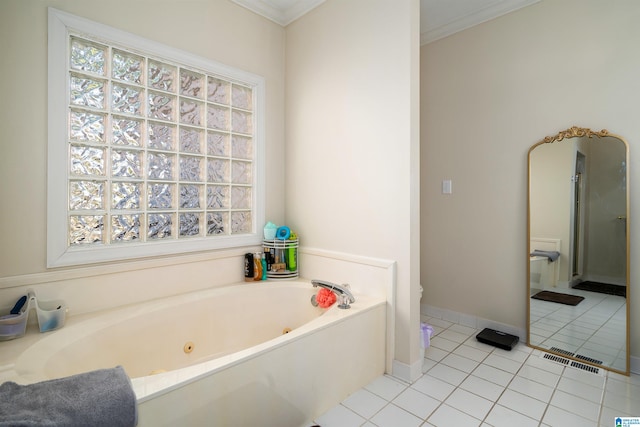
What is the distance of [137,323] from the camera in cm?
168

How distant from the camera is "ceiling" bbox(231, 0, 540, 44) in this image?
2346mm

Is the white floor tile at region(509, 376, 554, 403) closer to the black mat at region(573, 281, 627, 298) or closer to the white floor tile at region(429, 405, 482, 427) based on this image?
the white floor tile at region(429, 405, 482, 427)

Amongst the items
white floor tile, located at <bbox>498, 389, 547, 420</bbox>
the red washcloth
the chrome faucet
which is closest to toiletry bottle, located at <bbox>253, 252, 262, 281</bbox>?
the red washcloth

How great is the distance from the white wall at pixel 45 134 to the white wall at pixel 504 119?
171 centimetres

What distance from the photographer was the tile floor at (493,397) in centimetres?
152

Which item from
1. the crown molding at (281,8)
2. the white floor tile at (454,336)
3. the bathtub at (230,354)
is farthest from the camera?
the white floor tile at (454,336)

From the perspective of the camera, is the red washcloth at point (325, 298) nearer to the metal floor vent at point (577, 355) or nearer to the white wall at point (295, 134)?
the white wall at point (295, 134)

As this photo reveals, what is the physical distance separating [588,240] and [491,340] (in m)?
0.93

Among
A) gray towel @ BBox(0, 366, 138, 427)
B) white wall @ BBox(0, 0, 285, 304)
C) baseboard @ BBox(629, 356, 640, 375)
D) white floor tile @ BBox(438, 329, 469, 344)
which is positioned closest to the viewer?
gray towel @ BBox(0, 366, 138, 427)

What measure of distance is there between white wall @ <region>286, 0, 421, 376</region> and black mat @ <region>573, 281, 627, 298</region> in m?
1.19

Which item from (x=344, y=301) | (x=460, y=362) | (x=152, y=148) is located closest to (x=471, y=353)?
(x=460, y=362)

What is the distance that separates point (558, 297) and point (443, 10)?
7.57 feet

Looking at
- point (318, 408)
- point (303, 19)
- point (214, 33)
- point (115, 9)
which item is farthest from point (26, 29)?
point (318, 408)

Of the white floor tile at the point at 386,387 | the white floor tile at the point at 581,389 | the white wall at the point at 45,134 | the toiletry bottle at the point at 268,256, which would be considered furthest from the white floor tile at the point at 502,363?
the white wall at the point at 45,134
